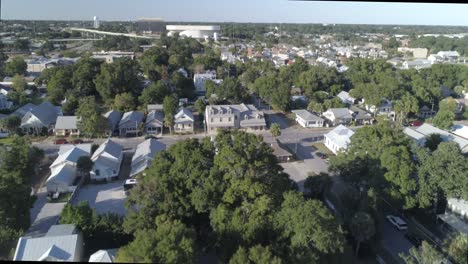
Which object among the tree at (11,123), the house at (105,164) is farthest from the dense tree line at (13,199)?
the tree at (11,123)

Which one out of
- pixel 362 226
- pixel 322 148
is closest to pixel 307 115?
pixel 322 148

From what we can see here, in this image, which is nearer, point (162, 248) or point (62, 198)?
point (162, 248)

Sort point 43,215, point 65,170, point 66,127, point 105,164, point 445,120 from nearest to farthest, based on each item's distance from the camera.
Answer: point 43,215 → point 65,170 → point 105,164 → point 66,127 → point 445,120

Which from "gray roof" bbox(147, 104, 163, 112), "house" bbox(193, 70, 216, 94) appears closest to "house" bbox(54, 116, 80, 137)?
"gray roof" bbox(147, 104, 163, 112)

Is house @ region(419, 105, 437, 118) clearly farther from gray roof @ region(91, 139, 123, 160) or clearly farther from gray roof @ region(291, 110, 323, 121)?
gray roof @ region(91, 139, 123, 160)

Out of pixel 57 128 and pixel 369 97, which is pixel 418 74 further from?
pixel 57 128

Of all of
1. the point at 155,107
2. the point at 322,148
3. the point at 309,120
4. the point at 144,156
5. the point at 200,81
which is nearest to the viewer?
the point at 144,156

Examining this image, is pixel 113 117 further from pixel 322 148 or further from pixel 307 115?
pixel 322 148
